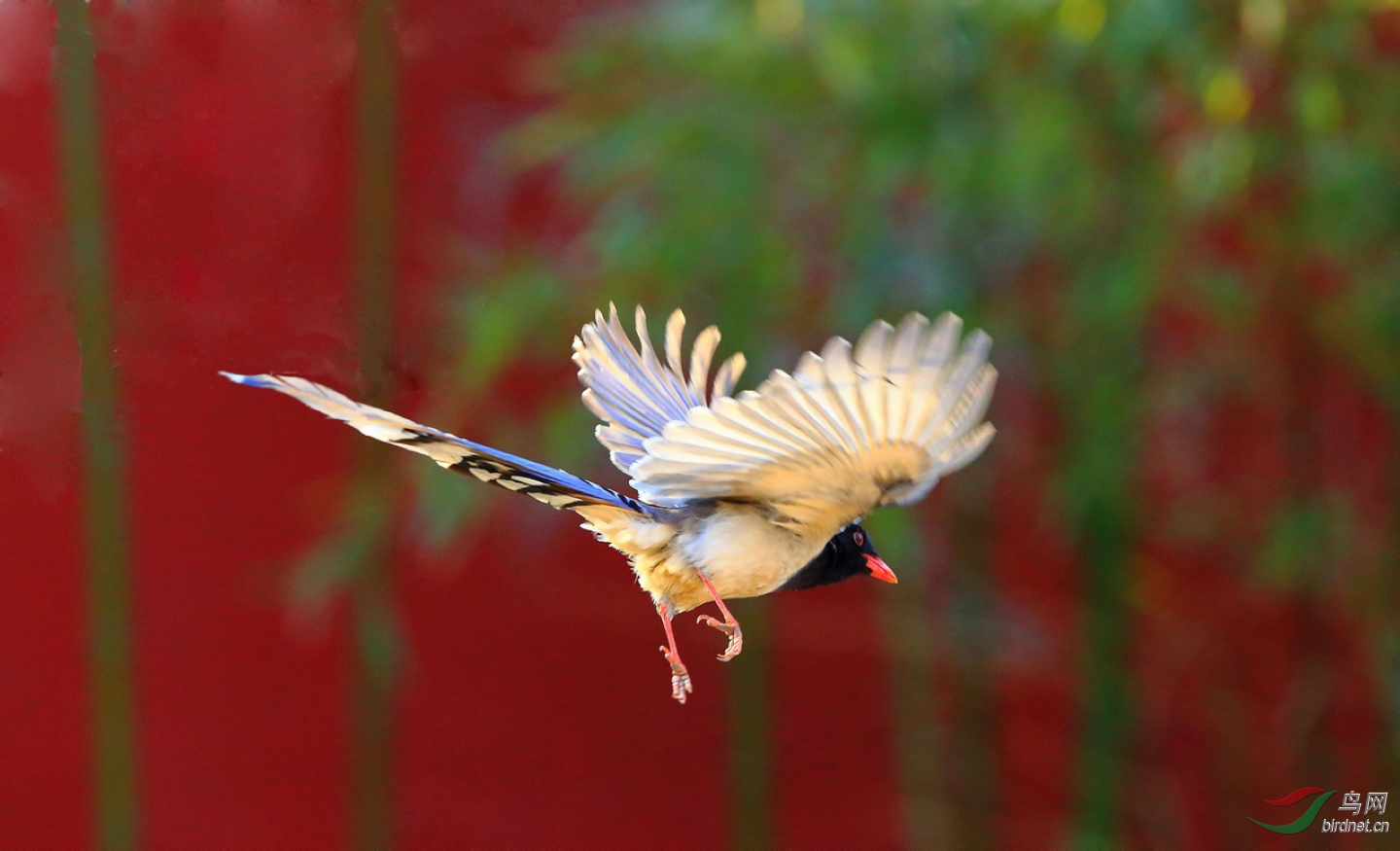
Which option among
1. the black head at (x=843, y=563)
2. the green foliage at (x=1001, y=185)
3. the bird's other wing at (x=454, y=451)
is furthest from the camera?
the green foliage at (x=1001, y=185)

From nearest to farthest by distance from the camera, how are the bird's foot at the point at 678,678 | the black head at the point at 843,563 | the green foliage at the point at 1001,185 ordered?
the bird's foot at the point at 678,678 < the black head at the point at 843,563 < the green foliage at the point at 1001,185

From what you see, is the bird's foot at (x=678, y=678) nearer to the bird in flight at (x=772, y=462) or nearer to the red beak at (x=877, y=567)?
the bird in flight at (x=772, y=462)

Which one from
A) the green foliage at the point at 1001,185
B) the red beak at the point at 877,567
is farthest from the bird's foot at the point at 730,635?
the green foliage at the point at 1001,185

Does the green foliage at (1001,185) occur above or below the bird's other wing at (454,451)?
above

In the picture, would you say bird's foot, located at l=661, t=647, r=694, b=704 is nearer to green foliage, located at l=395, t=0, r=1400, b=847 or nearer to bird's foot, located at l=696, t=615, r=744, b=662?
bird's foot, located at l=696, t=615, r=744, b=662

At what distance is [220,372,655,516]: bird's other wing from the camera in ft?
1.44

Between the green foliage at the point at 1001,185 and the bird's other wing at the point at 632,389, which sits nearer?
the bird's other wing at the point at 632,389

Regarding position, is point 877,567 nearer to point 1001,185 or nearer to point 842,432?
point 842,432

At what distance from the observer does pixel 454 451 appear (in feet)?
1.83

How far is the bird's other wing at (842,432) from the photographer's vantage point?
1.74 ft

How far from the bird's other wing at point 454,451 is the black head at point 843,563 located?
0.09 m

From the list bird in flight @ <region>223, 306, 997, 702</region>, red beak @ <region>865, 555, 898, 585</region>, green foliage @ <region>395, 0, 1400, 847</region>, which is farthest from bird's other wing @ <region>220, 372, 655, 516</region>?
green foliage @ <region>395, 0, 1400, 847</region>

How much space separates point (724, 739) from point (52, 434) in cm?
120

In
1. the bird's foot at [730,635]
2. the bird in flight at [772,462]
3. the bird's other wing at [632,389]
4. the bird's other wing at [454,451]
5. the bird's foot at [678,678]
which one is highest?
the bird's other wing at [632,389]
